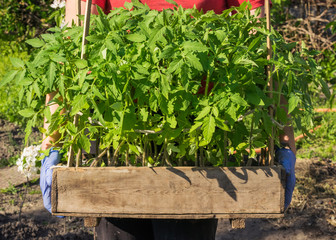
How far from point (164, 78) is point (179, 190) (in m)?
0.40

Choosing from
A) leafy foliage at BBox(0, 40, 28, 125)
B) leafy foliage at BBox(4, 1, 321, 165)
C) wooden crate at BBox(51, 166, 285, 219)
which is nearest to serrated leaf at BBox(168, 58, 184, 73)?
leafy foliage at BBox(4, 1, 321, 165)

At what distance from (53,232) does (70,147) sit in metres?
2.13

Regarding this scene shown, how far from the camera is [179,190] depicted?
1.48 m

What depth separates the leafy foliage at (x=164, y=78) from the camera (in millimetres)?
1338

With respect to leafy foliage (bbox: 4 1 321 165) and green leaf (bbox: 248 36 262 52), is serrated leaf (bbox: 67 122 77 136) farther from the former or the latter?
green leaf (bbox: 248 36 262 52)

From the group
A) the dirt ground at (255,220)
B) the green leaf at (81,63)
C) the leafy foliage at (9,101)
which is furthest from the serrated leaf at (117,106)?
the leafy foliage at (9,101)

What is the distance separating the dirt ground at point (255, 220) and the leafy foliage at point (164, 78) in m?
2.05

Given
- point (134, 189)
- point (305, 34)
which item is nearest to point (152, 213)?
point (134, 189)

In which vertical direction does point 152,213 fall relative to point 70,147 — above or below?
below

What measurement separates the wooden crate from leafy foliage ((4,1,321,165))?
0.08 metres

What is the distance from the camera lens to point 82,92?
137 centimetres

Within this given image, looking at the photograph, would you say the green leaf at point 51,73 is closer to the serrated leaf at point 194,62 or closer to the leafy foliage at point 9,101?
the serrated leaf at point 194,62

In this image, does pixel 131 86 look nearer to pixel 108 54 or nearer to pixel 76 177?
pixel 108 54

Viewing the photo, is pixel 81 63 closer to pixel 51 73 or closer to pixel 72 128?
pixel 51 73
